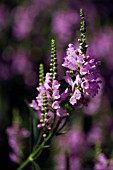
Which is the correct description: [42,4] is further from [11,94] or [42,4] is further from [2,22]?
[11,94]

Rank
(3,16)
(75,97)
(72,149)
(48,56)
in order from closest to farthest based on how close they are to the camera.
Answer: (75,97) < (72,149) < (48,56) < (3,16)

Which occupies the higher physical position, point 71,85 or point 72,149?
point 71,85

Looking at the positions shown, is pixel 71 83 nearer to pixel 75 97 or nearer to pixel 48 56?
pixel 75 97

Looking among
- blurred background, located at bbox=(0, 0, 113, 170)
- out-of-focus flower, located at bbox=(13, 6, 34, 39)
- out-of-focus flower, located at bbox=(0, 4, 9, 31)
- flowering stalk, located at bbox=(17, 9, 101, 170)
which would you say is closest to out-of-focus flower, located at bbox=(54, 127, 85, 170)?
blurred background, located at bbox=(0, 0, 113, 170)

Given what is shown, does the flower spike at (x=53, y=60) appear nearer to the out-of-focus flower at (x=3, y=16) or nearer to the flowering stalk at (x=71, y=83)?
the flowering stalk at (x=71, y=83)

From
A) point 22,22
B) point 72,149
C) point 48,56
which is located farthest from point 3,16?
point 72,149

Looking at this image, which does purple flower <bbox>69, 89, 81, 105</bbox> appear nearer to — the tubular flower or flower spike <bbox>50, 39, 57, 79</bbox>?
the tubular flower

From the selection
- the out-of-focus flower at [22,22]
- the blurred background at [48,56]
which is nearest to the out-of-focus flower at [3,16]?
the blurred background at [48,56]

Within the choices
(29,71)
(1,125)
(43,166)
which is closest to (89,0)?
(29,71)
